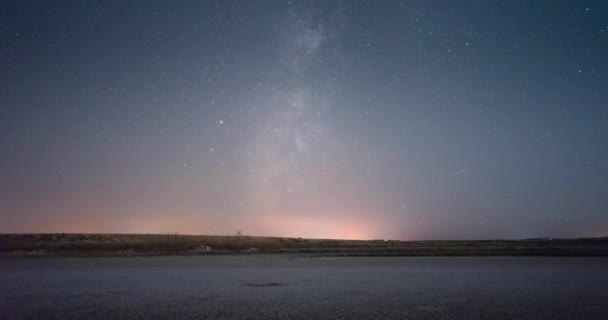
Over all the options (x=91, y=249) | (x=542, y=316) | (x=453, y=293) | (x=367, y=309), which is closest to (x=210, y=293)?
(x=367, y=309)

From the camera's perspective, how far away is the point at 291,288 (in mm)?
13977

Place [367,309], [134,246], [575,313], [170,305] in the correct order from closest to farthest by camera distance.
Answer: [575,313] < [367,309] < [170,305] < [134,246]

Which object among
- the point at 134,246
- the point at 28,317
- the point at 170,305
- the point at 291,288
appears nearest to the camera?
the point at 28,317

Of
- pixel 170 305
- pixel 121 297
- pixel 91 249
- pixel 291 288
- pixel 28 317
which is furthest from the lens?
pixel 91 249

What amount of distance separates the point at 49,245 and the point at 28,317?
4416 centimetres

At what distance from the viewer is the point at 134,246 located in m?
49.8

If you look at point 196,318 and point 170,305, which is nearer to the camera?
point 196,318

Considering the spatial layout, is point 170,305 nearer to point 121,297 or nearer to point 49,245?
point 121,297

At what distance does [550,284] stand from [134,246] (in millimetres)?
44660

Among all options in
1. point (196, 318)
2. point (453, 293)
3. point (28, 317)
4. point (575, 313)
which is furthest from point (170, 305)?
point (575, 313)

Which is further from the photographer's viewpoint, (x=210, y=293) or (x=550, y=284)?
(x=550, y=284)

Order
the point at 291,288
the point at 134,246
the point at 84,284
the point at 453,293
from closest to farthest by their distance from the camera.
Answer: the point at 453,293, the point at 291,288, the point at 84,284, the point at 134,246

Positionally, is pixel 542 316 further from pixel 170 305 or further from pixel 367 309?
pixel 170 305

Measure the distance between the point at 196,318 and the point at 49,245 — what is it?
45821 millimetres
